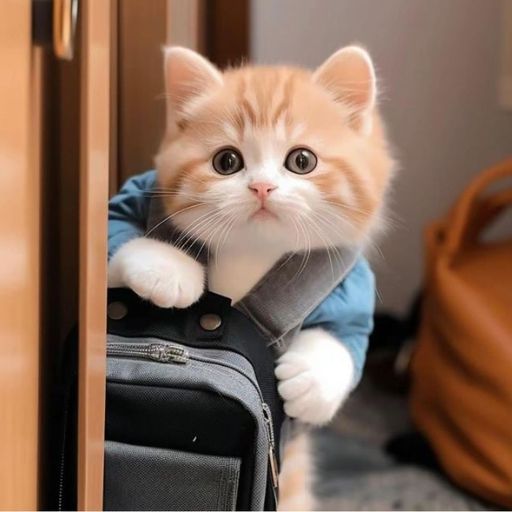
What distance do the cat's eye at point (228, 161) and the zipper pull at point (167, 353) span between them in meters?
0.18

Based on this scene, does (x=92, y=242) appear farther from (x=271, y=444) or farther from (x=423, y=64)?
(x=423, y=64)

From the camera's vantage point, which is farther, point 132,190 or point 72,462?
point 132,190

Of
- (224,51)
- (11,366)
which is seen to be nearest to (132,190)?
(11,366)

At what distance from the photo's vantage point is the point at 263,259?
88 centimetres

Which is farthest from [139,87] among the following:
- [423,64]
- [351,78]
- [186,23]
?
[423,64]

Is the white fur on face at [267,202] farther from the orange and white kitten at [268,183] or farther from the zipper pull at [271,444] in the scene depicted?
the zipper pull at [271,444]

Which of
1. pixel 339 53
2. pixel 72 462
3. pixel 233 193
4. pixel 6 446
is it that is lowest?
pixel 72 462

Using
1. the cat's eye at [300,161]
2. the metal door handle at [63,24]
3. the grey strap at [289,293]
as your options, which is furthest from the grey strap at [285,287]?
the metal door handle at [63,24]

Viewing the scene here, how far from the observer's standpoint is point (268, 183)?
793 millimetres

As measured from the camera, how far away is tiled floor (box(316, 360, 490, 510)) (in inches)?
45.3

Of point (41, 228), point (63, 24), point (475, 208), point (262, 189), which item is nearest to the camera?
point (63, 24)

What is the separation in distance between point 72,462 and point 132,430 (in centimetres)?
6

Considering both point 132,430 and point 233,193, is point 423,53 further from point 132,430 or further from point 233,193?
point 132,430

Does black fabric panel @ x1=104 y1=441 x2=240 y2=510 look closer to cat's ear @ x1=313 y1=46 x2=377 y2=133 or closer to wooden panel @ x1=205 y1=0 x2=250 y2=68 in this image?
cat's ear @ x1=313 y1=46 x2=377 y2=133
